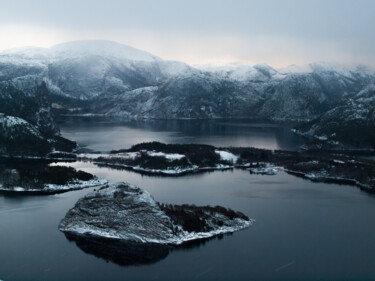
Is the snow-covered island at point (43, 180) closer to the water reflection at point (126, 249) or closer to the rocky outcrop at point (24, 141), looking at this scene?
the water reflection at point (126, 249)

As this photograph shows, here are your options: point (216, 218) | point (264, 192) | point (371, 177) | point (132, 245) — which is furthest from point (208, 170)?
point (132, 245)

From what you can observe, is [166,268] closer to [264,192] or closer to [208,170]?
[264,192]

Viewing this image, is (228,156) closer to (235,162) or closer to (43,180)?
(235,162)

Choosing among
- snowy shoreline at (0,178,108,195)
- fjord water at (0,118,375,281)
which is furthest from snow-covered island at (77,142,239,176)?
fjord water at (0,118,375,281)

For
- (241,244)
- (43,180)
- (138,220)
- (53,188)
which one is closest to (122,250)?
(138,220)

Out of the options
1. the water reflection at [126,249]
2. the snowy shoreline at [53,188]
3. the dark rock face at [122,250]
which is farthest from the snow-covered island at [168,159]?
the dark rock face at [122,250]
